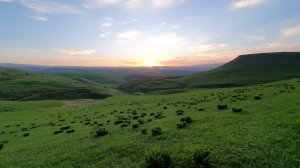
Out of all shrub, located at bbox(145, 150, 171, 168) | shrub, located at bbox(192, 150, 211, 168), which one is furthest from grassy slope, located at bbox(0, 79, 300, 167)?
shrub, located at bbox(145, 150, 171, 168)

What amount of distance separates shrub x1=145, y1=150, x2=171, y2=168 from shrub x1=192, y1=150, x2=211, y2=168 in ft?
5.80

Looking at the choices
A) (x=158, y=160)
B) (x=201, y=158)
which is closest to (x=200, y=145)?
(x=201, y=158)

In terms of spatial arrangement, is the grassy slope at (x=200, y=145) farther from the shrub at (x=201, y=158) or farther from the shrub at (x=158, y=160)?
the shrub at (x=158, y=160)

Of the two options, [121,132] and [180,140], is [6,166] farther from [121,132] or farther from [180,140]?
[180,140]

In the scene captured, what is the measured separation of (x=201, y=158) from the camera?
17.7m

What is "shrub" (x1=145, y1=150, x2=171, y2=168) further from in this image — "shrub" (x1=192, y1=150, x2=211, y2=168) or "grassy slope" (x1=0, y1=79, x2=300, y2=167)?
"shrub" (x1=192, y1=150, x2=211, y2=168)

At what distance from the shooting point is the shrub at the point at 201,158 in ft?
56.9

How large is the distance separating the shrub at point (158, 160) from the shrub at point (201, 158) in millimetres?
1767

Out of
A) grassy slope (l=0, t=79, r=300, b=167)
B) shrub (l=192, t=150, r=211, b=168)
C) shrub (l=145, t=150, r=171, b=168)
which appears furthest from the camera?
shrub (l=145, t=150, r=171, b=168)

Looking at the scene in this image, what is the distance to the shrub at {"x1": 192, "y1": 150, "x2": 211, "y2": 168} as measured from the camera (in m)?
17.3

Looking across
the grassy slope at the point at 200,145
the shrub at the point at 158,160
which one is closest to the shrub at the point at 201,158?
the grassy slope at the point at 200,145

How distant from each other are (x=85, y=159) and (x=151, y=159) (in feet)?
23.0

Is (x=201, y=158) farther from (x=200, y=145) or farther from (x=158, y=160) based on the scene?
(x=200, y=145)

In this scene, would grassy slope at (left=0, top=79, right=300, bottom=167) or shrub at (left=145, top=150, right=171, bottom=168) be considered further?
shrub at (left=145, top=150, right=171, bottom=168)
